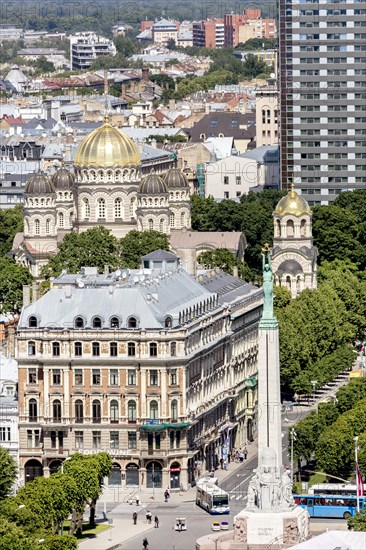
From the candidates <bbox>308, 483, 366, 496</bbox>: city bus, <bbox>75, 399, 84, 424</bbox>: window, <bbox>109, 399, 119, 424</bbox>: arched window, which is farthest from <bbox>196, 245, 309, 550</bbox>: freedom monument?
<bbox>75, 399, 84, 424</bbox>: window

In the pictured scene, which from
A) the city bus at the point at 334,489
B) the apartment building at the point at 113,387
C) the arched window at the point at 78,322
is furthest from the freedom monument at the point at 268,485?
the arched window at the point at 78,322

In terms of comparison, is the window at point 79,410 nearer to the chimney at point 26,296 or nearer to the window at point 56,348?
the window at point 56,348

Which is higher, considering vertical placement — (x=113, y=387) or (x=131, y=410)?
(x=113, y=387)

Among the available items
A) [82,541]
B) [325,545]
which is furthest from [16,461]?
[325,545]

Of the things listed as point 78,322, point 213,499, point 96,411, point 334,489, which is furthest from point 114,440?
point 334,489

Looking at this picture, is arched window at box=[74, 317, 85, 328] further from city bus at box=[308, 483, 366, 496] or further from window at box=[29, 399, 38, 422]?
city bus at box=[308, 483, 366, 496]

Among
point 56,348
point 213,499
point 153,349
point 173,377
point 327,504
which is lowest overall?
point 327,504

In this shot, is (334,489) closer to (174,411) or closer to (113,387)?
(174,411)
